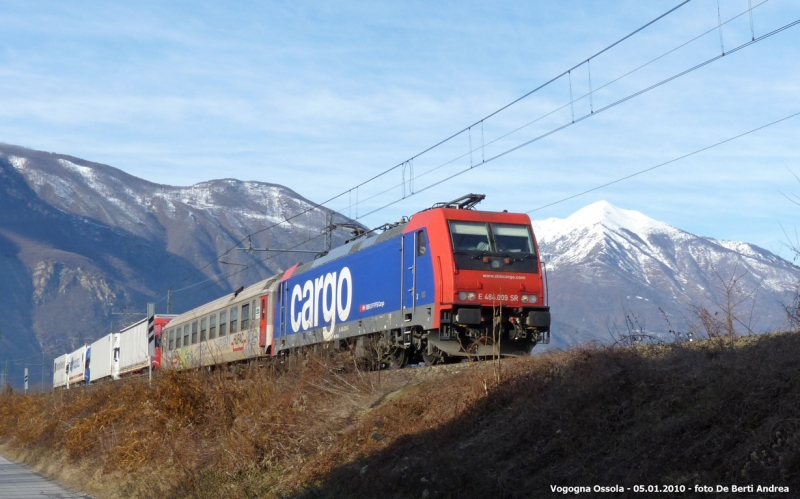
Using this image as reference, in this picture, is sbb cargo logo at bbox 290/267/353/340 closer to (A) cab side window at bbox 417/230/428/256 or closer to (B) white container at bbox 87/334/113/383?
(A) cab side window at bbox 417/230/428/256

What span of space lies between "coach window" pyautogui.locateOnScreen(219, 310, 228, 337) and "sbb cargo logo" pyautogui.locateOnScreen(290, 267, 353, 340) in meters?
5.80

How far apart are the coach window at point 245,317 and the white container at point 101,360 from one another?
2520 centimetres

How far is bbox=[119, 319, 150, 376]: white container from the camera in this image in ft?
134

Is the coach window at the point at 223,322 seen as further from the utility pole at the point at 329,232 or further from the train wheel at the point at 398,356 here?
the train wheel at the point at 398,356

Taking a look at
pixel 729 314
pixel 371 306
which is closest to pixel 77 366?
pixel 371 306

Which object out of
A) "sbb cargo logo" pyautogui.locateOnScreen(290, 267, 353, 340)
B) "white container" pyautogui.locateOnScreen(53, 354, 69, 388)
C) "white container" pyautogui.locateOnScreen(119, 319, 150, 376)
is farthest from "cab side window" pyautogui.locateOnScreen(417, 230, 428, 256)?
"white container" pyautogui.locateOnScreen(53, 354, 69, 388)

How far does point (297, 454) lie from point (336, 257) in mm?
10732

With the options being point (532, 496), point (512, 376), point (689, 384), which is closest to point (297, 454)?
point (512, 376)

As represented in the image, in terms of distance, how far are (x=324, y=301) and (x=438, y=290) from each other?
589cm

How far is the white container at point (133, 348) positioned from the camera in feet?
134

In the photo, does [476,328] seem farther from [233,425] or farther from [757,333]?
[757,333]

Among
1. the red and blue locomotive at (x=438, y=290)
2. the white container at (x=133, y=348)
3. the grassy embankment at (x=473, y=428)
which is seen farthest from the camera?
the white container at (x=133, y=348)

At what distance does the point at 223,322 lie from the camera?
29484 mm

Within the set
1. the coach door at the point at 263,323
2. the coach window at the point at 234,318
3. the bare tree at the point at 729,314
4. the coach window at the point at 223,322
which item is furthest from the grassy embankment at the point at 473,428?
the coach window at the point at 223,322
